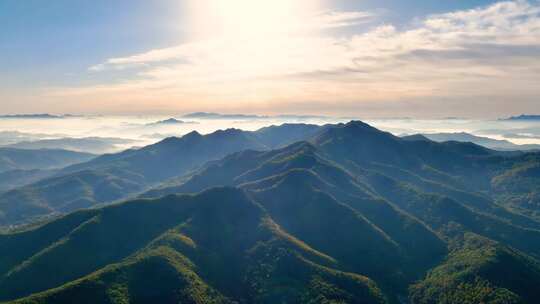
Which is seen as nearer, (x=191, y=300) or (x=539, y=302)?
(x=191, y=300)

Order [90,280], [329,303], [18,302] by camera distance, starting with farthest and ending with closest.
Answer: [329,303]
[90,280]
[18,302]

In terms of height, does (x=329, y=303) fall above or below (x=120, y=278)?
below

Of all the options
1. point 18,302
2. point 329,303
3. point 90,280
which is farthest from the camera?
point 329,303

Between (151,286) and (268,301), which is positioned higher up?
(151,286)

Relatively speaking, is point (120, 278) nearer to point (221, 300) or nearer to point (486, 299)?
point (221, 300)

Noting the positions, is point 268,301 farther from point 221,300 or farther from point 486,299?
point 486,299

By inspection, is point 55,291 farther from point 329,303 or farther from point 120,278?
point 329,303

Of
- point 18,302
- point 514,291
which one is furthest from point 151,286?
point 514,291

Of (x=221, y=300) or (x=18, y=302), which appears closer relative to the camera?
(x=18, y=302)

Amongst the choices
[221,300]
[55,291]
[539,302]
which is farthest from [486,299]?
[55,291]
